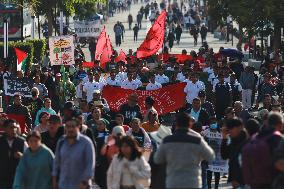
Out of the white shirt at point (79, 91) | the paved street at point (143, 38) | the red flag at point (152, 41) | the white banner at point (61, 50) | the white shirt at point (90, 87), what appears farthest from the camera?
the paved street at point (143, 38)

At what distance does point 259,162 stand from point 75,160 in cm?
210

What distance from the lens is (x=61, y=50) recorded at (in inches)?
1192

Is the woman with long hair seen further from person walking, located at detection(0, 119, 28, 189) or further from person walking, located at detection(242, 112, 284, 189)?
person walking, located at detection(0, 119, 28, 189)

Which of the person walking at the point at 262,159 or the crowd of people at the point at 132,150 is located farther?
the crowd of people at the point at 132,150

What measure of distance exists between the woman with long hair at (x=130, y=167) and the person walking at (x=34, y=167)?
86 centimetres

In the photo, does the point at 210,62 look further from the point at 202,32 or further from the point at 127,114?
the point at 202,32

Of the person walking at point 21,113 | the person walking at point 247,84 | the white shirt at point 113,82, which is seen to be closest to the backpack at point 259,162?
the person walking at point 21,113

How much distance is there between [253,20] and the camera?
40188 mm

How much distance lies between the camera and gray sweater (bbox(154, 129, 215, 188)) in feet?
41.9

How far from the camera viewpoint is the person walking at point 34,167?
45.1 feet

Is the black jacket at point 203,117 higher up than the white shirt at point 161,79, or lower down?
lower down

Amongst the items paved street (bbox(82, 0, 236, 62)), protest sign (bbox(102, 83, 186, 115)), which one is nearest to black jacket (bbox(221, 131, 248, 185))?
protest sign (bbox(102, 83, 186, 115))

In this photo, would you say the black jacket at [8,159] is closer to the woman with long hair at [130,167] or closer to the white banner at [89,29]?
the woman with long hair at [130,167]

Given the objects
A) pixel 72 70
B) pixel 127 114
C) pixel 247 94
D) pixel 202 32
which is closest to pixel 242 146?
pixel 127 114
